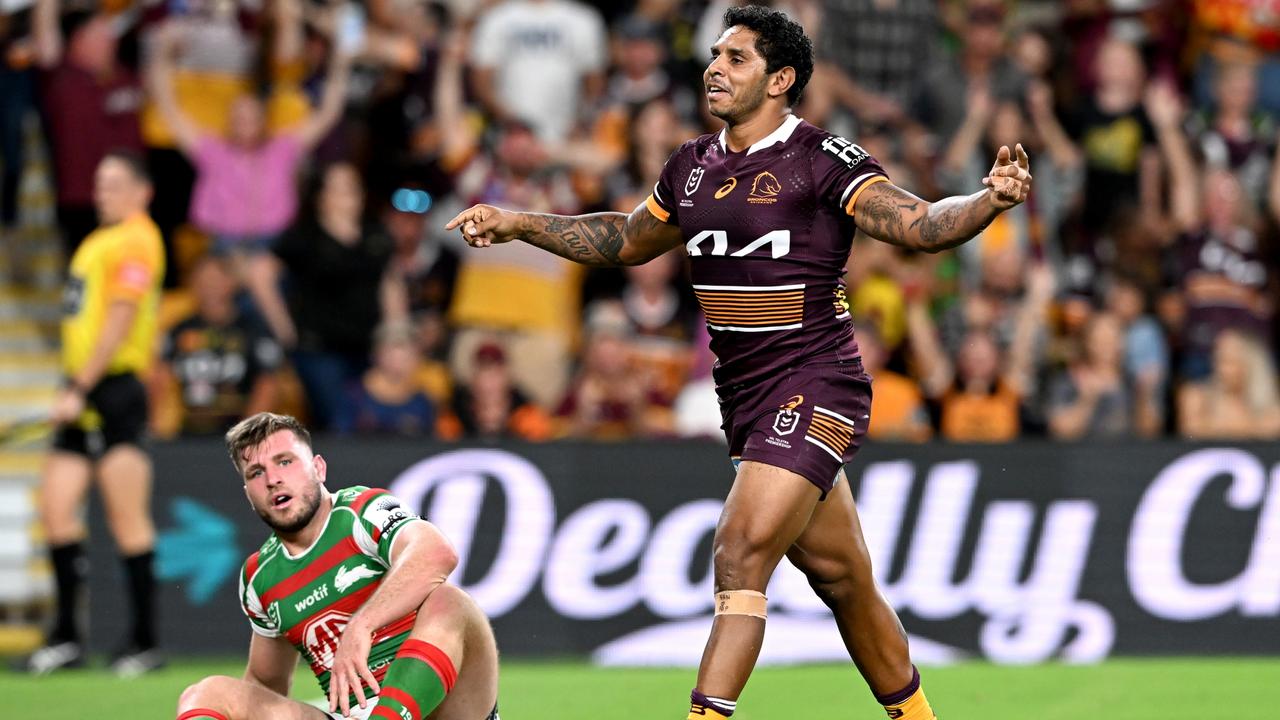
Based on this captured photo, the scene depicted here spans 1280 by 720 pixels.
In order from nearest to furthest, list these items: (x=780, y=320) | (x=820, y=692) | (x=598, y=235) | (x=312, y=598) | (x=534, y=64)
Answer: (x=312, y=598)
(x=780, y=320)
(x=598, y=235)
(x=820, y=692)
(x=534, y=64)

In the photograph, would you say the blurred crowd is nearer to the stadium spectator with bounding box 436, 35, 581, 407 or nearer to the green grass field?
the stadium spectator with bounding box 436, 35, 581, 407

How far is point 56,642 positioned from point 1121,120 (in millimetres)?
7861

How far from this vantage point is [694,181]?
591 cm

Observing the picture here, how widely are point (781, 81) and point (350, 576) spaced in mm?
2083

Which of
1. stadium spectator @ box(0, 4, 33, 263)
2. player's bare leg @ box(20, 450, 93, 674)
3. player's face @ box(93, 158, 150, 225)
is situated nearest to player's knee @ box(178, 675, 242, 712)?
player's bare leg @ box(20, 450, 93, 674)

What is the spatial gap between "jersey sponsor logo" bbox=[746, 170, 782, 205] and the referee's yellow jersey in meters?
4.68

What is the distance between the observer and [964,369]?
10867 millimetres

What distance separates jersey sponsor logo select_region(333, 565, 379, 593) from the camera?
559cm

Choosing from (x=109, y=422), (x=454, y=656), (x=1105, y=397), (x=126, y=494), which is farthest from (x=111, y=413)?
(x=1105, y=397)

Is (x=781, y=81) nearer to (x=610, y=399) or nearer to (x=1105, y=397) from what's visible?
(x=610, y=399)

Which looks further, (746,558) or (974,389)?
(974,389)

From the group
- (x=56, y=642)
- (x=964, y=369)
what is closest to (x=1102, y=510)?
(x=964, y=369)

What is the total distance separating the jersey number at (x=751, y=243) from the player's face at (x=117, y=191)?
4708 mm

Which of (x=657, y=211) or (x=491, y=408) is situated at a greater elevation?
(x=657, y=211)
